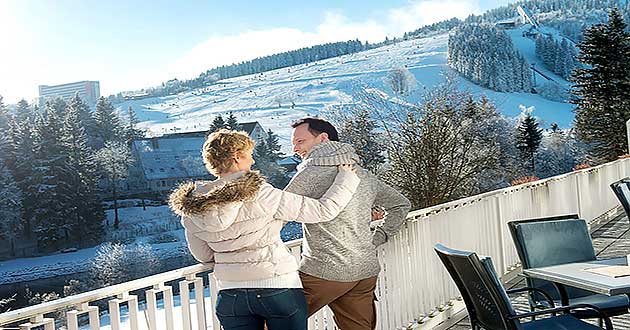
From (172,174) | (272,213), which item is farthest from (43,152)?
(272,213)

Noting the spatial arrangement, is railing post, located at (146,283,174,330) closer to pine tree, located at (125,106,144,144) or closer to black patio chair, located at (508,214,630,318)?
black patio chair, located at (508,214,630,318)

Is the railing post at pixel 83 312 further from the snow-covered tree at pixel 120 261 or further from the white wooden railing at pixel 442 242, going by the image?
the snow-covered tree at pixel 120 261

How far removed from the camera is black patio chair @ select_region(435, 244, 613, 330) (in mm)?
2570

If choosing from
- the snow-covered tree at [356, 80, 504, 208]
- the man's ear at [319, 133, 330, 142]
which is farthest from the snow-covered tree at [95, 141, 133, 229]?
the man's ear at [319, 133, 330, 142]

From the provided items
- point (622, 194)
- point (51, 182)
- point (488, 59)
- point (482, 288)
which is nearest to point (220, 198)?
point (482, 288)

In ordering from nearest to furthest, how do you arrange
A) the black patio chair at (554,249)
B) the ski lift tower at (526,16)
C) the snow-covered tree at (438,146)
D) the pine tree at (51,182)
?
the black patio chair at (554,249)
the snow-covered tree at (438,146)
the pine tree at (51,182)
the ski lift tower at (526,16)

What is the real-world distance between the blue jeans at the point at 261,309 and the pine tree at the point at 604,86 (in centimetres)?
3169

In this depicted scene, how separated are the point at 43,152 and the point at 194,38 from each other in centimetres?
1649

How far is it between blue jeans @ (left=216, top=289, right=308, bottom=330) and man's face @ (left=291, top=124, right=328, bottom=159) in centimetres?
60

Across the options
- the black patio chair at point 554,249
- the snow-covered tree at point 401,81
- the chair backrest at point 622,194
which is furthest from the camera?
the snow-covered tree at point 401,81

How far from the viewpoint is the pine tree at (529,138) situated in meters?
39.9

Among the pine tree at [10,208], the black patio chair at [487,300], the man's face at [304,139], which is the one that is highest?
the man's face at [304,139]

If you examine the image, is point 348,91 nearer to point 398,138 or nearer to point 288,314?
point 398,138

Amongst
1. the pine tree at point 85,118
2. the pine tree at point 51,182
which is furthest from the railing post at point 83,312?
the pine tree at point 85,118
